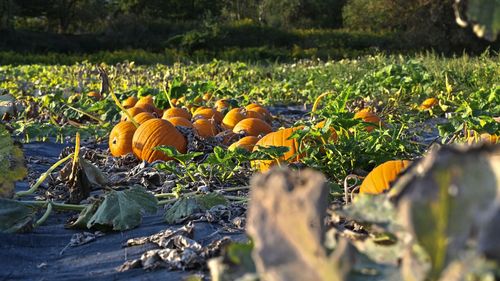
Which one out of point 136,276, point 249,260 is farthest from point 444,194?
point 136,276

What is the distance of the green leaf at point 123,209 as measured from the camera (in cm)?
244

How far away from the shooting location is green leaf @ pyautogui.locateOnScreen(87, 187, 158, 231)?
244cm

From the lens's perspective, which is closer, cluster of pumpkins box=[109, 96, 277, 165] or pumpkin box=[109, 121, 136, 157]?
cluster of pumpkins box=[109, 96, 277, 165]

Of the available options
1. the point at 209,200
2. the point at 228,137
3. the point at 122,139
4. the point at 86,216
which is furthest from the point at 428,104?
the point at 86,216

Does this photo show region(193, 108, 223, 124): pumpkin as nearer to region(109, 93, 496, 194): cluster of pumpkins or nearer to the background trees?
region(109, 93, 496, 194): cluster of pumpkins

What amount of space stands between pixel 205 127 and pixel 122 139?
644 millimetres

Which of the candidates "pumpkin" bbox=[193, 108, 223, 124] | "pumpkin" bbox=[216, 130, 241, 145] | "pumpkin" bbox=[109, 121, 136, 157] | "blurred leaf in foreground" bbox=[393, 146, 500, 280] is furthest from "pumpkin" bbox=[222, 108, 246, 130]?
"blurred leaf in foreground" bbox=[393, 146, 500, 280]

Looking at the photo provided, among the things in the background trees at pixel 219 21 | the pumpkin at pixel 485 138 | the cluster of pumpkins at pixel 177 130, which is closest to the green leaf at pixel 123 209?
the cluster of pumpkins at pixel 177 130

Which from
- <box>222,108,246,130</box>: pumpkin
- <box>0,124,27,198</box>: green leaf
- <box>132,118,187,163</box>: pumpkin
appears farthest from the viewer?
<box>222,108,246,130</box>: pumpkin

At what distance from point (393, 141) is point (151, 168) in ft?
4.03

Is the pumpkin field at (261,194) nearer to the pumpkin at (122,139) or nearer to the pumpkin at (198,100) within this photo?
the pumpkin at (122,139)

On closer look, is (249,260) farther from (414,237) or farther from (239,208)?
(239,208)

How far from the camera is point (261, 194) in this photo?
0.70 m

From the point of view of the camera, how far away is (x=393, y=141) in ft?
10.1
